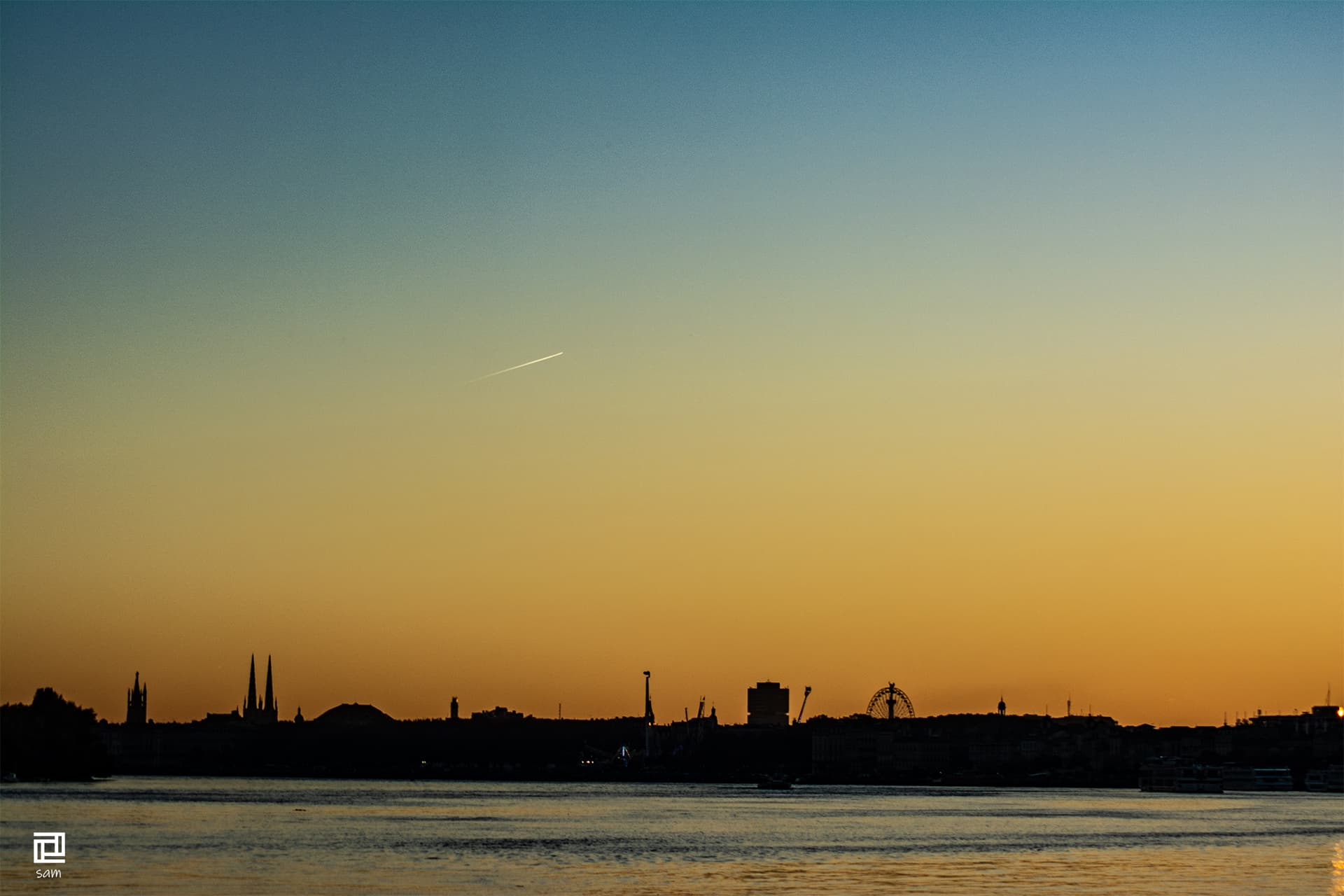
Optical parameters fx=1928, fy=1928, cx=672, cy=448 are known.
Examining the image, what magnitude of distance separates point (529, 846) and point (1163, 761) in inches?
5192

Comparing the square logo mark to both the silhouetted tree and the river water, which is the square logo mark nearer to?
the river water

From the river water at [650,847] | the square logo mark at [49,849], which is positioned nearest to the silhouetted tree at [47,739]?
the river water at [650,847]

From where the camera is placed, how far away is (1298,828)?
94.9 metres

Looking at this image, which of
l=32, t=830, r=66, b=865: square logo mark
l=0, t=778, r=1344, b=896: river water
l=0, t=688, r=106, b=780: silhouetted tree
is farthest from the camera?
l=0, t=688, r=106, b=780: silhouetted tree

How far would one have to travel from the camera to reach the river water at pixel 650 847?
5306cm

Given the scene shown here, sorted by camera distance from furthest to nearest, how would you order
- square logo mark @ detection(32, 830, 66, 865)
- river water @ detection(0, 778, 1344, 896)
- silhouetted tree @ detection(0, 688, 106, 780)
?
silhouetted tree @ detection(0, 688, 106, 780), square logo mark @ detection(32, 830, 66, 865), river water @ detection(0, 778, 1344, 896)

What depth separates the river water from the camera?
5306 cm

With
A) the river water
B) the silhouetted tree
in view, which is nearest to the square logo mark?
the river water

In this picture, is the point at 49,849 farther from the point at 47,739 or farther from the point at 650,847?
the point at 47,739

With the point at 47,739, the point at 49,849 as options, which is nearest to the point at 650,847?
the point at 49,849

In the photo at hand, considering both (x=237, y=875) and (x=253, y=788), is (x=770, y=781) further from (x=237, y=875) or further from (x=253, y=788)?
(x=237, y=875)

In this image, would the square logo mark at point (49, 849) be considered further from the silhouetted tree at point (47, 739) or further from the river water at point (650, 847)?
the silhouetted tree at point (47, 739)

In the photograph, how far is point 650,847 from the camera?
71375mm

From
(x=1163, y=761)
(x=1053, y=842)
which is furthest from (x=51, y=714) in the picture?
(x=1163, y=761)
